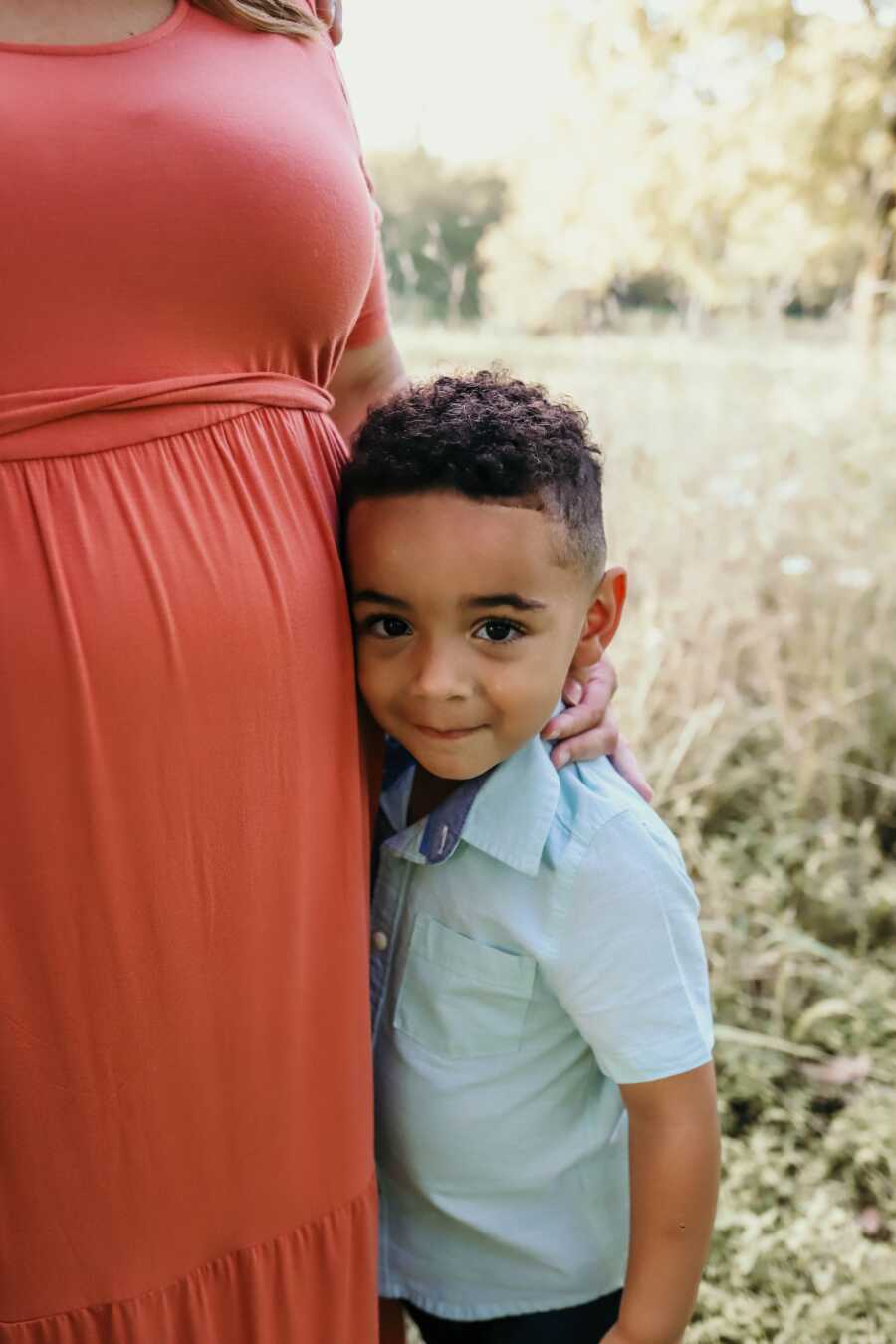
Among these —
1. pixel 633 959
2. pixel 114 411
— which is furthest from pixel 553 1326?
pixel 114 411

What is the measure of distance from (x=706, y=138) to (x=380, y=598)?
9801mm

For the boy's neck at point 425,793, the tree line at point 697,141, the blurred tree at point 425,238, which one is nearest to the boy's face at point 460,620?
the boy's neck at point 425,793

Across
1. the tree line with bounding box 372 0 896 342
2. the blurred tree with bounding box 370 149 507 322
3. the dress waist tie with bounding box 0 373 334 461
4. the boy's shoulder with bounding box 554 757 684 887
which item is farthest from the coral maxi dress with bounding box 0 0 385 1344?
the tree line with bounding box 372 0 896 342

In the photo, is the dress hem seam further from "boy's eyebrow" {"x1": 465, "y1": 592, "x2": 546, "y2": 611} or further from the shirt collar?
"boy's eyebrow" {"x1": 465, "y1": 592, "x2": 546, "y2": 611}

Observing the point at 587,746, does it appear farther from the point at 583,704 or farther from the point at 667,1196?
the point at 667,1196

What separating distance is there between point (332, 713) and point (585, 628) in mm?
339

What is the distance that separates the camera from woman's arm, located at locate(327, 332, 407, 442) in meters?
1.62

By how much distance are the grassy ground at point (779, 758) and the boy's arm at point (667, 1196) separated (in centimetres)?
94

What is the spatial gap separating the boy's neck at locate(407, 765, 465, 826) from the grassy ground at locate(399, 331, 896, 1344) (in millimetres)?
582

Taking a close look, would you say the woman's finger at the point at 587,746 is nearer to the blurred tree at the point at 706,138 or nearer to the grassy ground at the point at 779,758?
the grassy ground at the point at 779,758

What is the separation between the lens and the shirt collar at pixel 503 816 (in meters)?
1.29

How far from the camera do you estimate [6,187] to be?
1.06 m

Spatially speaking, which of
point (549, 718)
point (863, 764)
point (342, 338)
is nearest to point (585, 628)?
point (549, 718)

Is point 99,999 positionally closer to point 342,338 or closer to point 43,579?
point 43,579
